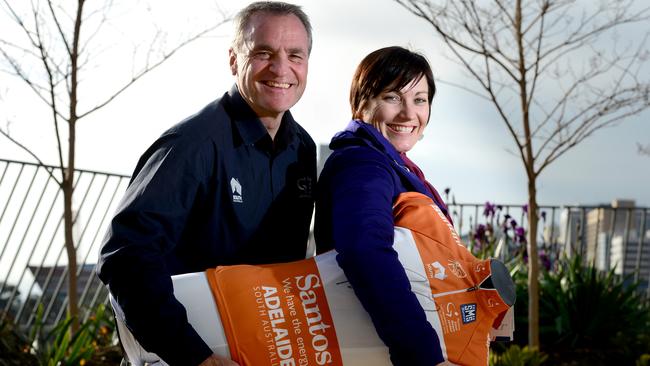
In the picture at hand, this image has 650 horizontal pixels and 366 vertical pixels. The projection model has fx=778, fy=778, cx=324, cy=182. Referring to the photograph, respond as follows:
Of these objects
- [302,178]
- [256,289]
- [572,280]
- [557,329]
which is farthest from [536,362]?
[256,289]

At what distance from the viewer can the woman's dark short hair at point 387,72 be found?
2.25 metres

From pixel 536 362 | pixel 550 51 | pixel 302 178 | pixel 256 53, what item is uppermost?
pixel 550 51

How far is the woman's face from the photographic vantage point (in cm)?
→ 226

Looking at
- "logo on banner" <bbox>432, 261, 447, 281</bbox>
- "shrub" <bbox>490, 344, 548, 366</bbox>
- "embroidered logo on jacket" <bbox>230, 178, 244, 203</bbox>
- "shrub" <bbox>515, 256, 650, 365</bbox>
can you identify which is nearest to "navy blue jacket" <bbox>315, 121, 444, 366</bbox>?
"logo on banner" <bbox>432, 261, 447, 281</bbox>

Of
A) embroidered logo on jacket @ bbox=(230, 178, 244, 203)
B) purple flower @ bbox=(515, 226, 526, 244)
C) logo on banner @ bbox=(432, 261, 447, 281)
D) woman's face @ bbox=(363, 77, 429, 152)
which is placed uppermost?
woman's face @ bbox=(363, 77, 429, 152)

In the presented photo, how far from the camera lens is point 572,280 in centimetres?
682

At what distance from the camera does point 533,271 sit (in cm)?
616

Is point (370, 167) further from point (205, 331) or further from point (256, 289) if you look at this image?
point (205, 331)

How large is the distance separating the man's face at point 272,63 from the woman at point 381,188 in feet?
0.63

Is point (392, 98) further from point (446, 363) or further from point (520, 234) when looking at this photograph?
point (520, 234)

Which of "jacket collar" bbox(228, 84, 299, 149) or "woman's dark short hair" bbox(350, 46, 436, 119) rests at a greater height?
"woman's dark short hair" bbox(350, 46, 436, 119)

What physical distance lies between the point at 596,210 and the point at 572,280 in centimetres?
291

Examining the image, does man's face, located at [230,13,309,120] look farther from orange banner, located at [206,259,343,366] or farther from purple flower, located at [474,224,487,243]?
purple flower, located at [474,224,487,243]

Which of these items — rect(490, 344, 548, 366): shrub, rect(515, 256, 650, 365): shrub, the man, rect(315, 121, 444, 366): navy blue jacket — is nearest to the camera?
rect(315, 121, 444, 366): navy blue jacket
